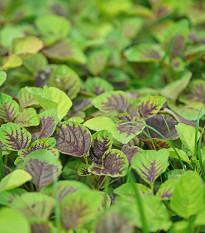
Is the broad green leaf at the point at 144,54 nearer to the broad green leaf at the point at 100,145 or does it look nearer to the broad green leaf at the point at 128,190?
the broad green leaf at the point at 100,145

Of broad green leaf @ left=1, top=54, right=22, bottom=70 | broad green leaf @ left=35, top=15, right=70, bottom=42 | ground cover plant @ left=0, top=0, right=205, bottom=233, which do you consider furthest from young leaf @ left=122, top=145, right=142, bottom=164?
broad green leaf @ left=35, top=15, right=70, bottom=42

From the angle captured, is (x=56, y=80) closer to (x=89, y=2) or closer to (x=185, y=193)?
(x=185, y=193)

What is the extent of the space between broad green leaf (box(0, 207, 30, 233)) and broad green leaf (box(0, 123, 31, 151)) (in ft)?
0.96

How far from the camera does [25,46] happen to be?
49.8 inches

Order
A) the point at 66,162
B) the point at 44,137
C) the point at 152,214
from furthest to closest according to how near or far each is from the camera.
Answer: the point at 66,162
the point at 44,137
the point at 152,214

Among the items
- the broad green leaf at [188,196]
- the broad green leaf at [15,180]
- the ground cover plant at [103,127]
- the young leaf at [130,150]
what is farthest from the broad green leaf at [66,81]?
the broad green leaf at [188,196]

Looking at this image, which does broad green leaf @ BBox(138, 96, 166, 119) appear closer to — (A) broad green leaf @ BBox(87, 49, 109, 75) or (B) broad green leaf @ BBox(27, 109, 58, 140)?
(B) broad green leaf @ BBox(27, 109, 58, 140)

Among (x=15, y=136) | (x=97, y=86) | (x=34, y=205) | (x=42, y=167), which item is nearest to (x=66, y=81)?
(x=97, y=86)

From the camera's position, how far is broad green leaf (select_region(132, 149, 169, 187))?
2.70 feet

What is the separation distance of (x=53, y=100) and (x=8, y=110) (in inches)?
6.0

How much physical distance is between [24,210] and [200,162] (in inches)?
19.2

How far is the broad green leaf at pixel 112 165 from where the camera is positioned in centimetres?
84

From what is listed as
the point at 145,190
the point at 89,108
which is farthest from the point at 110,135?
the point at 89,108

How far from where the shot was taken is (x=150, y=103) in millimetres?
1017
